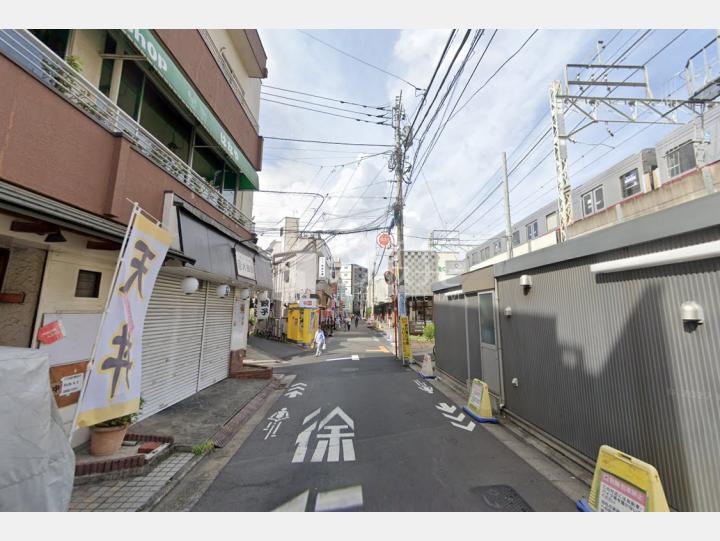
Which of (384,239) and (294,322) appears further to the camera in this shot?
(294,322)

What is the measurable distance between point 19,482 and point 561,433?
23.0 feet

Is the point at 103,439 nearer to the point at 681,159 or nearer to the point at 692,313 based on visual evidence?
the point at 692,313

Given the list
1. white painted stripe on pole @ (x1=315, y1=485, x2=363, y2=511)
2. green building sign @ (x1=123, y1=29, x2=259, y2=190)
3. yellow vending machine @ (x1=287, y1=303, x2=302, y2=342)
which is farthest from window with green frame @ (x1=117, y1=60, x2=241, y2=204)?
yellow vending machine @ (x1=287, y1=303, x2=302, y2=342)

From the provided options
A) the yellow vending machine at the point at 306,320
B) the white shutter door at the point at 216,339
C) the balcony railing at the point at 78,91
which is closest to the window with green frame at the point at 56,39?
the balcony railing at the point at 78,91

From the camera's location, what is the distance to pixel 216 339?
32.8 feet

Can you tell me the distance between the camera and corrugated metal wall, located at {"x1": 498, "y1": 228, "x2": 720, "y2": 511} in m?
3.21

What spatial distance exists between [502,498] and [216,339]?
9.07 metres

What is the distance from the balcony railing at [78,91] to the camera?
3.61 meters

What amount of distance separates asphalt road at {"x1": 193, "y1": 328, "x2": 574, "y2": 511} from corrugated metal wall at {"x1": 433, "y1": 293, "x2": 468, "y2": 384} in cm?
194

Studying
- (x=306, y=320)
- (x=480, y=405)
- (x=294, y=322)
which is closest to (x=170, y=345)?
(x=480, y=405)

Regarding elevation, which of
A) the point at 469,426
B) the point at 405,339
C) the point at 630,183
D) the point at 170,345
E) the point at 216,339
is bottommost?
the point at 469,426

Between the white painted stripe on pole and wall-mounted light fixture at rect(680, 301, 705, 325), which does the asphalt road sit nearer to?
the white painted stripe on pole

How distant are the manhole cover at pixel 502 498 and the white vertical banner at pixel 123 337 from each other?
459 centimetres
